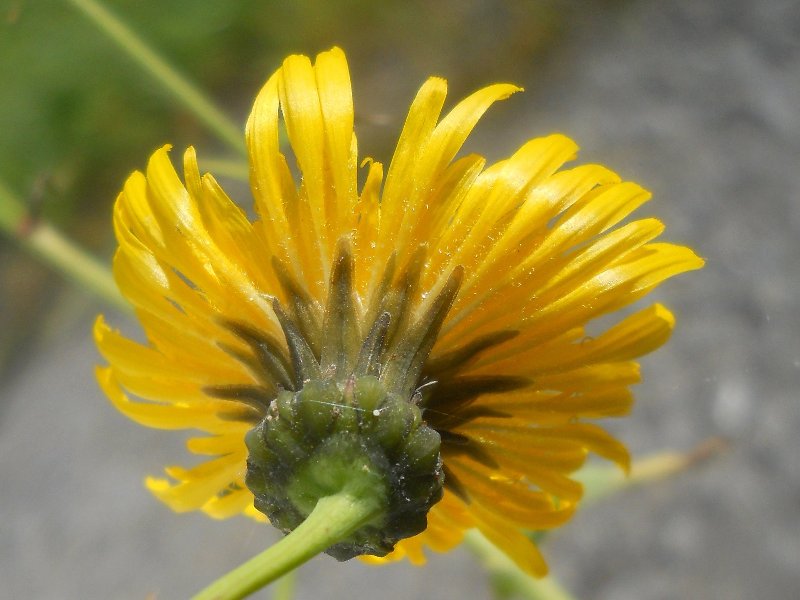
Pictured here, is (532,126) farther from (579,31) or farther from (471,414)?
(471,414)

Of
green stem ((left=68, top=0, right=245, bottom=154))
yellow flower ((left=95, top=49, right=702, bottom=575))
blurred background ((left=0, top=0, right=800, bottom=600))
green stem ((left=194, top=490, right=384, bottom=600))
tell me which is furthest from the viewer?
blurred background ((left=0, top=0, right=800, bottom=600))

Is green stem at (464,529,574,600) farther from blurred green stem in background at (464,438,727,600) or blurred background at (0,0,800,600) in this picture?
blurred background at (0,0,800,600)

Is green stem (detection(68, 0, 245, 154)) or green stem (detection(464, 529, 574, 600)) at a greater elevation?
green stem (detection(68, 0, 245, 154))

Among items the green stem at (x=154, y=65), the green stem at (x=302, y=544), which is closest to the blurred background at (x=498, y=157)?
the green stem at (x=154, y=65)

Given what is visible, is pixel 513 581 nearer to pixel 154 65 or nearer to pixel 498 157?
pixel 154 65

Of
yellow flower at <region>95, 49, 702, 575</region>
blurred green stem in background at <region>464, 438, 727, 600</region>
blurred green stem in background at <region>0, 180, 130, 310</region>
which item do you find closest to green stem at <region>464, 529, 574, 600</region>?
blurred green stem in background at <region>464, 438, 727, 600</region>

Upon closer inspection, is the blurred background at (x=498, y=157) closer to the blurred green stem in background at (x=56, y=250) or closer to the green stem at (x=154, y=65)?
the blurred green stem in background at (x=56, y=250)
